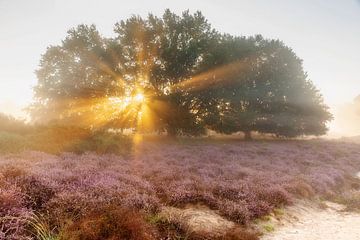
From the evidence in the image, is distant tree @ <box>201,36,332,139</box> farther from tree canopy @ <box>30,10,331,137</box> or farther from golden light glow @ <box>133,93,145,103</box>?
golden light glow @ <box>133,93,145,103</box>

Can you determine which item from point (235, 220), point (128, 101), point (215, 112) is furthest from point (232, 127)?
point (235, 220)

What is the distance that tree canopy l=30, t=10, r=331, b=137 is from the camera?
37.2 meters

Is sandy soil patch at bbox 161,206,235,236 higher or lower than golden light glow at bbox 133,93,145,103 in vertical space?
lower

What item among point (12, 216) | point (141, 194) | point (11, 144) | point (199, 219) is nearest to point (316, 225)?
point (199, 219)

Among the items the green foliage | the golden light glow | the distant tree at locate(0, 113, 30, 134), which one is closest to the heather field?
the green foliage

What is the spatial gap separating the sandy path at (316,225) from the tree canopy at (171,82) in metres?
A: 24.2

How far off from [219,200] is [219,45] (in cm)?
3198

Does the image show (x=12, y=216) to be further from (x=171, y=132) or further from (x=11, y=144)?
(x=171, y=132)

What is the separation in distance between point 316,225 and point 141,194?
6.49 meters

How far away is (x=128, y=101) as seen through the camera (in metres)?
38.4

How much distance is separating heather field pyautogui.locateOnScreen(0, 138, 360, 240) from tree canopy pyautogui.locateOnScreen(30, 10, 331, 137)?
1825cm

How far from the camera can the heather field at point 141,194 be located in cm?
696

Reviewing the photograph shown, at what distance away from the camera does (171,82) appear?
37875 mm

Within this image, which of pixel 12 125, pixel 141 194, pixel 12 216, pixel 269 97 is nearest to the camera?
pixel 12 216
